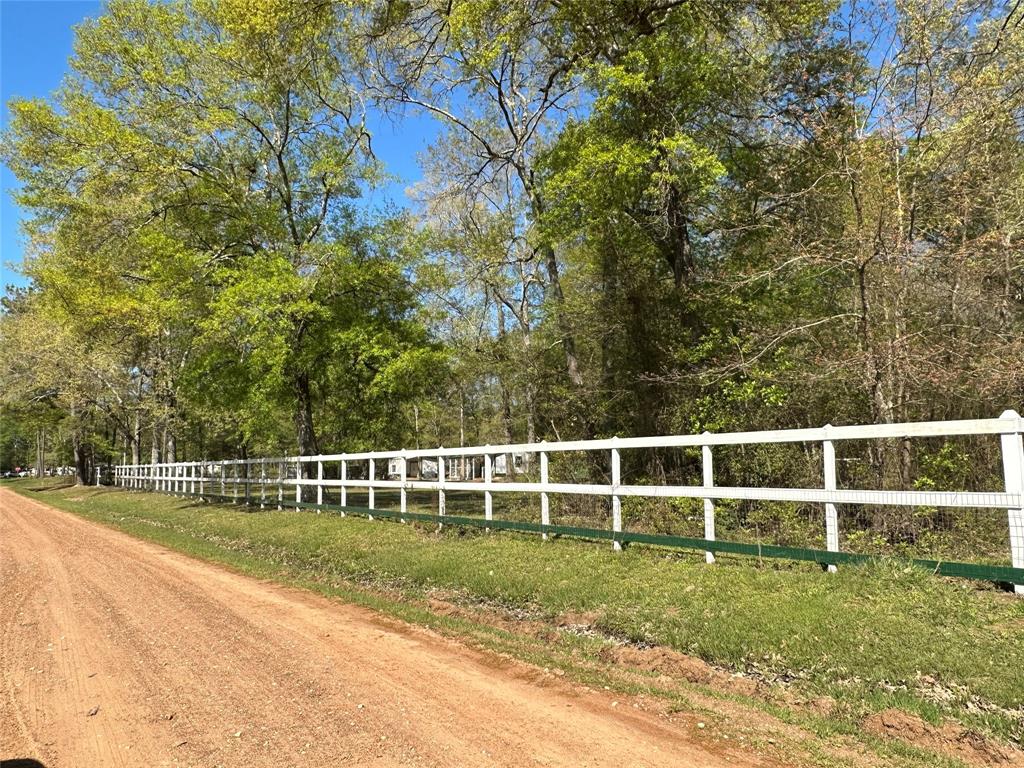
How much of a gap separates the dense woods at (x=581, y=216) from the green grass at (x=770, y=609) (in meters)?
3.17

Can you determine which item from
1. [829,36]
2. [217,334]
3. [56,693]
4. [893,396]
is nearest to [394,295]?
[217,334]

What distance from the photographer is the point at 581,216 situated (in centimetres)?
1487

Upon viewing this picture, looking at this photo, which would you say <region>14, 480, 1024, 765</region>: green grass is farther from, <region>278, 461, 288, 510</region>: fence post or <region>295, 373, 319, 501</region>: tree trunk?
<region>295, 373, 319, 501</region>: tree trunk

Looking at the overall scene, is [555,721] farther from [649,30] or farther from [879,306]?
[649,30]

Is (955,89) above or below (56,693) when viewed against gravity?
above

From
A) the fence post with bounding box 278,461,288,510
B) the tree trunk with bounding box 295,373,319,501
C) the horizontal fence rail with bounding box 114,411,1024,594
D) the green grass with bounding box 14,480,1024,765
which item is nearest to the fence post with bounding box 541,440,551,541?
the horizontal fence rail with bounding box 114,411,1024,594

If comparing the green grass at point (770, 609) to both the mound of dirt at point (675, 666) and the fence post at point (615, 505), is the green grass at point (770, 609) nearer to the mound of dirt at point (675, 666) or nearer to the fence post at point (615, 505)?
the mound of dirt at point (675, 666)

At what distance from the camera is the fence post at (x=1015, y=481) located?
5.49 metres

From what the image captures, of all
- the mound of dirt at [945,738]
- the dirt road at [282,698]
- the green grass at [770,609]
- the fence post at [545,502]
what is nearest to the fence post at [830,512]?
the green grass at [770,609]

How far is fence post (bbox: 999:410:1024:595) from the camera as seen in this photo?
549cm

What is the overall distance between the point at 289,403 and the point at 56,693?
59.1ft

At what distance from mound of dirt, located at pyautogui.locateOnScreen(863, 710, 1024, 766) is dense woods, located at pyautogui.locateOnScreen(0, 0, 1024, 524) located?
5.24 meters

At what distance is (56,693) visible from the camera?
15.4 feet

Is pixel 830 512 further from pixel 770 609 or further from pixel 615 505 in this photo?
pixel 615 505
